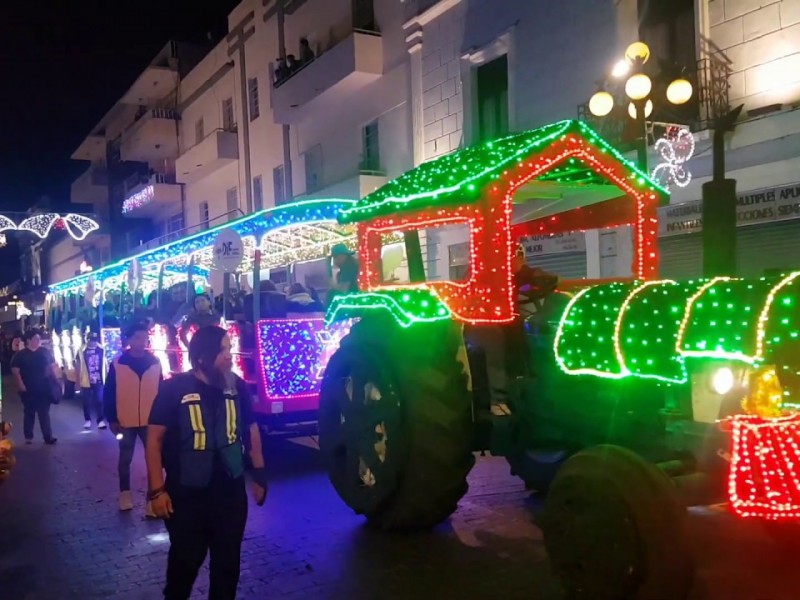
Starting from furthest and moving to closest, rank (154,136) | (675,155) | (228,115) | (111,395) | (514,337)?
(154,136)
(228,115)
(675,155)
(111,395)
(514,337)

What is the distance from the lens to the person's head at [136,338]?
313 inches

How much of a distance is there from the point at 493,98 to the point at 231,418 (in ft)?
41.9

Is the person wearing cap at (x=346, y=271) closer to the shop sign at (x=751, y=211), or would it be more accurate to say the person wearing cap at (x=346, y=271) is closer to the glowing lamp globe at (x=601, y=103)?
the glowing lamp globe at (x=601, y=103)

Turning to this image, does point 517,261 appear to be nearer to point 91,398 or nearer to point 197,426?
point 197,426

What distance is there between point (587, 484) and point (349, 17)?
17.7 m

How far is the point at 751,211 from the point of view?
10969mm

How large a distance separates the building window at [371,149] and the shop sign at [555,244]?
5.88 meters

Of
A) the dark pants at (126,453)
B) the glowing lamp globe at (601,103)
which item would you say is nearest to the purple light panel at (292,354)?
the dark pants at (126,453)

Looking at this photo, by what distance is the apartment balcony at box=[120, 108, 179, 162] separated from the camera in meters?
32.8

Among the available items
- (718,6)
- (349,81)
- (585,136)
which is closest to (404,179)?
(585,136)

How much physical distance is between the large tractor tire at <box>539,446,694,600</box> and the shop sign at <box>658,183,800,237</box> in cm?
760

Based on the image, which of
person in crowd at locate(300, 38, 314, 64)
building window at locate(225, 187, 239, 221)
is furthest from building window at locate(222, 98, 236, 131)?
person in crowd at locate(300, 38, 314, 64)

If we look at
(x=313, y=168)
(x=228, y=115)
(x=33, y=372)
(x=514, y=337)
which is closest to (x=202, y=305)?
(x=33, y=372)

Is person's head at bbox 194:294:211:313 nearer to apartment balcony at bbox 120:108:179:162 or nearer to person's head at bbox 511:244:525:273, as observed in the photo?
person's head at bbox 511:244:525:273
